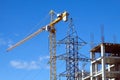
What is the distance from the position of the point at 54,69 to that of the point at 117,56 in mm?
33500

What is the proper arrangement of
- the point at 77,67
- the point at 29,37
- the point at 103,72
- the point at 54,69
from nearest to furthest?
1. the point at 103,72
2. the point at 77,67
3. the point at 54,69
4. the point at 29,37

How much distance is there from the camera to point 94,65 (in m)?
109

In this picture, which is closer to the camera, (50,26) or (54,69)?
(54,69)

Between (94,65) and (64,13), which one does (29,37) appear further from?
(94,65)

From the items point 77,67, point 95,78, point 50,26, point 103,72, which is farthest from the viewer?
point 50,26

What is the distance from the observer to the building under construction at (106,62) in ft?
330

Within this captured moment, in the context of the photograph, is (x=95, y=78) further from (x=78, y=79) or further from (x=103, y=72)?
(x=78, y=79)

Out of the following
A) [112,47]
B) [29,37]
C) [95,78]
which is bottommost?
[95,78]

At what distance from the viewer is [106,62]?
103312mm

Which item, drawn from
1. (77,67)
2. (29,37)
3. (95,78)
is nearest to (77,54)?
(77,67)

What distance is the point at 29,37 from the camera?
513ft

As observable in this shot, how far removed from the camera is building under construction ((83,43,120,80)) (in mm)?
100669

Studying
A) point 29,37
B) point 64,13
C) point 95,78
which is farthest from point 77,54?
point 29,37

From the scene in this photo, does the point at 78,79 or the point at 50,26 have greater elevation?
the point at 50,26
